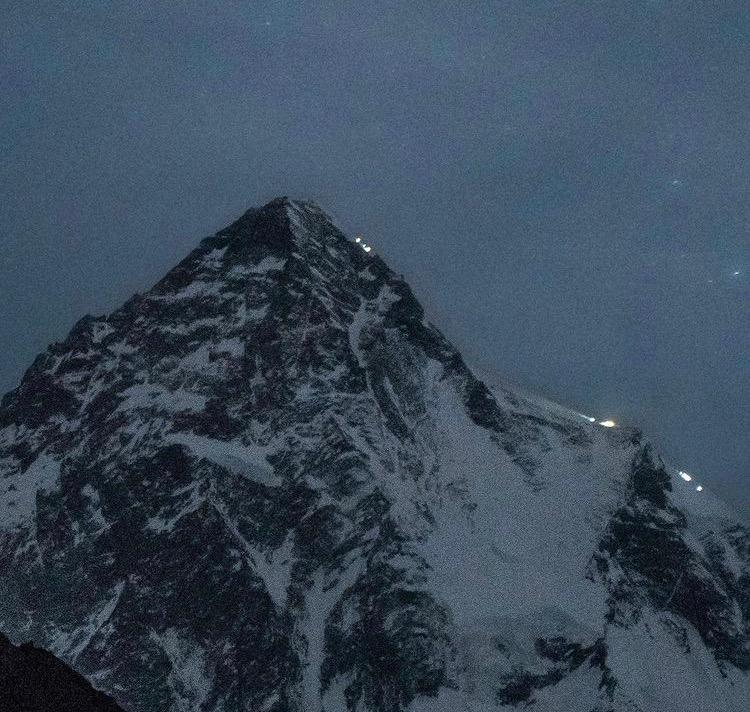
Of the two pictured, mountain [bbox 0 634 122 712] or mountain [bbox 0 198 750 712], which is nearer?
mountain [bbox 0 634 122 712]

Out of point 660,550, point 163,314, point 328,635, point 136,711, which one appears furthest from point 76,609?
point 660,550

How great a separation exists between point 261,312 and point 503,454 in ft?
108

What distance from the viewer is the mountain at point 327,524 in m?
79.1

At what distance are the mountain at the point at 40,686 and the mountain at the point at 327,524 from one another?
55.0 metres

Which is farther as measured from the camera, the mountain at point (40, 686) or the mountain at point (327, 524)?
the mountain at point (327, 524)

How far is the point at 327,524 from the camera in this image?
88625 mm

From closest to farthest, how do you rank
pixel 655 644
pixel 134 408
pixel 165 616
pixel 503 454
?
pixel 165 616 < pixel 655 644 < pixel 134 408 < pixel 503 454

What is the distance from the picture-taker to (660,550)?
4072 inches

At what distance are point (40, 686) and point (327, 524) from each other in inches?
2687

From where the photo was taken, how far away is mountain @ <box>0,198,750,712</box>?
79.1 m

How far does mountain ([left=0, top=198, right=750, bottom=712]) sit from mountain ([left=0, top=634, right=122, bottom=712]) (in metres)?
55.0

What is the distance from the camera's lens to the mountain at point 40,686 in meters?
20.5

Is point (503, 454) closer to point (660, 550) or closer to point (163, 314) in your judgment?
point (660, 550)

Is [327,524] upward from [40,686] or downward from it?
upward
